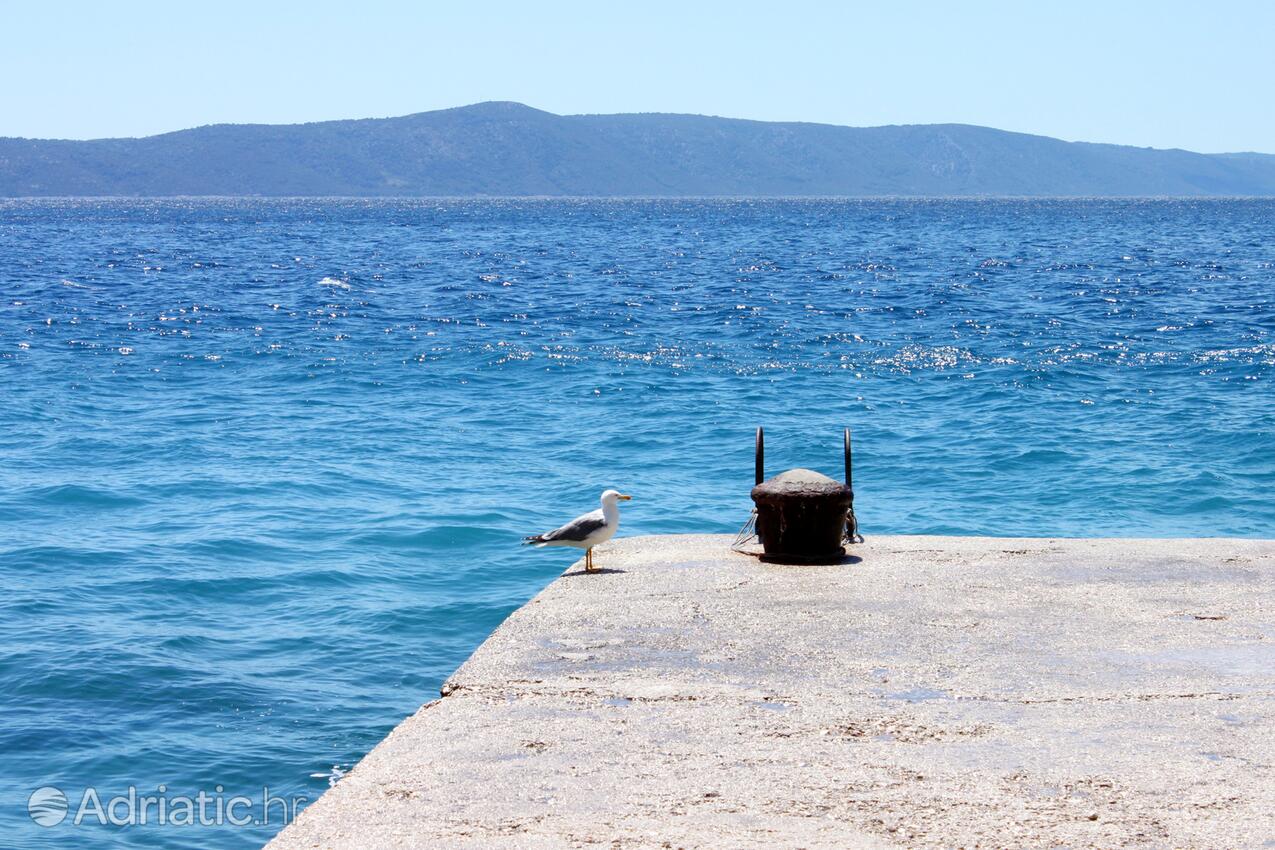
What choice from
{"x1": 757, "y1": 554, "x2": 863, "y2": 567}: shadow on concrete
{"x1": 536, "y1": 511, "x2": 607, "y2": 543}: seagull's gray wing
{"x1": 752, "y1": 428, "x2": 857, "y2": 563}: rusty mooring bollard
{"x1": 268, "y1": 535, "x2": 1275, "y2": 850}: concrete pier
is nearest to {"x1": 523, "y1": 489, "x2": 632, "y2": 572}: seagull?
{"x1": 536, "y1": 511, "x2": 607, "y2": 543}: seagull's gray wing

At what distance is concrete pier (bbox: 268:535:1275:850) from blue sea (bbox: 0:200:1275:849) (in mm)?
2219

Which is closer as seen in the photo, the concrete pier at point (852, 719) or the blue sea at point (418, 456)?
the concrete pier at point (852, 719)

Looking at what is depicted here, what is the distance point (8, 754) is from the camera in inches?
302

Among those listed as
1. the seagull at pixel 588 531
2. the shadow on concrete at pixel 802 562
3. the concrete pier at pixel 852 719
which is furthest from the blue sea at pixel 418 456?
the shadow on concrete at pixel 802 562

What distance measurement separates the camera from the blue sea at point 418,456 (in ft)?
28.0

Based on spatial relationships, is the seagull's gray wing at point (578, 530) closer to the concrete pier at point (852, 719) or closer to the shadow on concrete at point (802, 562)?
the concrete pier at point (852, 719)

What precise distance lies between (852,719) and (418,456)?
11.8m

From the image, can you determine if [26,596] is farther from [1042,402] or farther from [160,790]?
[1042,402]

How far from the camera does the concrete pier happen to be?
4395 millimetres

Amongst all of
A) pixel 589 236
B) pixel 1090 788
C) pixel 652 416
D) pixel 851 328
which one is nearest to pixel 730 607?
pixel 1090 788

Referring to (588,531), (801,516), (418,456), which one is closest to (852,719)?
(801,516)

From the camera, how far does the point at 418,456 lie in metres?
16.5

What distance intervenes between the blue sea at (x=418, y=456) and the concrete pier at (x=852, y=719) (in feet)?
7.28

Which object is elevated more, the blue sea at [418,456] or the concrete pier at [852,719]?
the concrete pier at [852,719]
